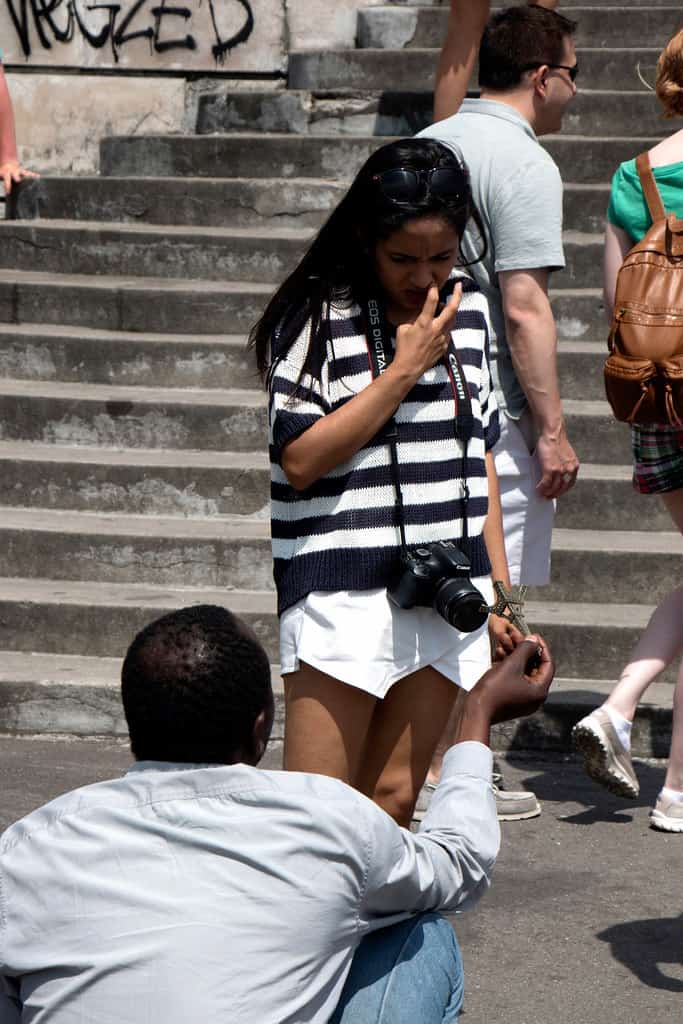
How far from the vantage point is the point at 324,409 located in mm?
3039

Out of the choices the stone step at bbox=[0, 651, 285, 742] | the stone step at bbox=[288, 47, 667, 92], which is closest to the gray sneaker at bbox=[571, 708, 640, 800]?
the stone step at bbox=[0, 651, 285, 742]

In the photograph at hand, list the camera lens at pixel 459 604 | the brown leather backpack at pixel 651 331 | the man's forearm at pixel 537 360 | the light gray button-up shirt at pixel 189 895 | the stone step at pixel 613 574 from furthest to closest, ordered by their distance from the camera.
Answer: the stone step at pixel 613 574
the man's forearm at pixel 537 360
the brown leather backpack at pixel 651 331
the camera lens at pixel 459 604
the light gray button-up shirt at pixel 189 895

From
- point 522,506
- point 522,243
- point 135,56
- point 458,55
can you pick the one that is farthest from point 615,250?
point 135,56

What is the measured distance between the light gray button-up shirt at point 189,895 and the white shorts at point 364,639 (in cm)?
88

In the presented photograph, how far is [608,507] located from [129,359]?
2273 millimetres

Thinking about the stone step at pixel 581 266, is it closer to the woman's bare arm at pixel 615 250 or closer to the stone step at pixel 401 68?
the stone step at pixel 401 68

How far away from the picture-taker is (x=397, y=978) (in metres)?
2.34

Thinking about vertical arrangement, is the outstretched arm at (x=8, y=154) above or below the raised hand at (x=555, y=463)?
above

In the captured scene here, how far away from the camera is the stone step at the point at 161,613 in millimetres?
5555

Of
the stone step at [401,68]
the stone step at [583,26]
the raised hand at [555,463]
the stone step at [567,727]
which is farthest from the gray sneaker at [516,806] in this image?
the stone step at [583,26]

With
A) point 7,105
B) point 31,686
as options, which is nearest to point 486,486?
point 31,686

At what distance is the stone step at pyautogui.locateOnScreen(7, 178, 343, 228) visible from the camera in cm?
799

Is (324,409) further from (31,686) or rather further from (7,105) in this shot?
(7,105)

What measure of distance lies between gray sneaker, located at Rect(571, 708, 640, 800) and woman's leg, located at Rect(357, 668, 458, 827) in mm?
1394
